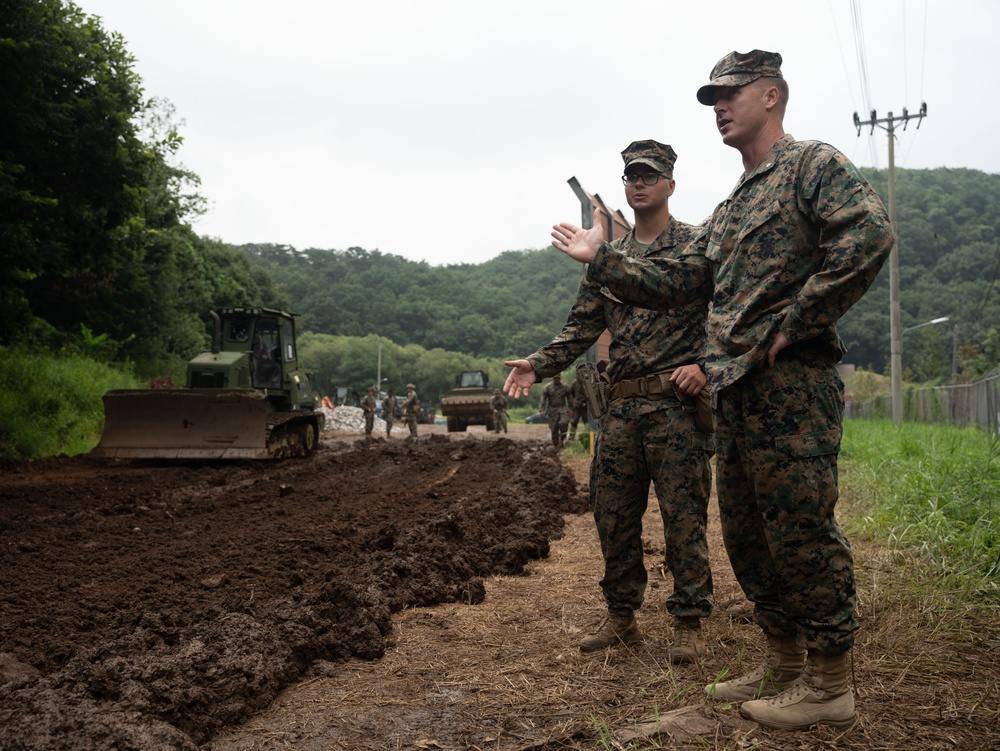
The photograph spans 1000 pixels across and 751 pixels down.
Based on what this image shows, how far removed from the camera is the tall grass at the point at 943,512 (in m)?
4.61

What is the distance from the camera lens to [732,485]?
9.97 feet

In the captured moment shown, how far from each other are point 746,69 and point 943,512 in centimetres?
395

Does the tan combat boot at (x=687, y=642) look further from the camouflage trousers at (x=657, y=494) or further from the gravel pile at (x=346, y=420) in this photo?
the gravel pile at (x=346, y=420)

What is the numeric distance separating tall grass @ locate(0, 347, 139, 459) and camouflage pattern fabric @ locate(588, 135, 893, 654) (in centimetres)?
1350

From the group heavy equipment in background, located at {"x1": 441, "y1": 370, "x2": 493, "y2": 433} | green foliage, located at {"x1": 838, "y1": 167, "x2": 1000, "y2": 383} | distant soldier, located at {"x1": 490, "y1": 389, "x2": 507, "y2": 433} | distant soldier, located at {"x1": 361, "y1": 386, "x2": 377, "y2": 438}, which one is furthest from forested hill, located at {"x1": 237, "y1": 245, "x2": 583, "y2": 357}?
distant soldier, located at {"x1": 361, "y1": 386, "x2": 377, "y2": 438}

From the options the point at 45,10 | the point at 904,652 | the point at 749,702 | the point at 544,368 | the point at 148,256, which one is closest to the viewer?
the point at 749,702

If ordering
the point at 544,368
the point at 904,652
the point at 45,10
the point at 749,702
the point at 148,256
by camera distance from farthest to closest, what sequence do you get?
the point at 148,256 → the point at 45,10 → the point at 544,368 → the point at 904,652 → the point at 749,702

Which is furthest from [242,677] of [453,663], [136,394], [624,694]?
[136,394]

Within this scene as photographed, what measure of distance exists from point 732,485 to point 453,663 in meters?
1.44

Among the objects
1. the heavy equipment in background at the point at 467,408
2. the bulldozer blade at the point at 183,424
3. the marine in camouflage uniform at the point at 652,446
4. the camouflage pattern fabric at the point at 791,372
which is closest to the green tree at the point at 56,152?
the bulldozer blade at the point at 183,424

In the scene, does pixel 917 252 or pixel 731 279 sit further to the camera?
pixel 917 252

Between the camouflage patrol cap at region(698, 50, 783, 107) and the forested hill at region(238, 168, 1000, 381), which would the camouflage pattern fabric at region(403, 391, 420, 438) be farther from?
the camouflage patrol cap at region(698, 50, 783, 107)

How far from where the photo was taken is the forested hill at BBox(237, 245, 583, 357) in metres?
78.1

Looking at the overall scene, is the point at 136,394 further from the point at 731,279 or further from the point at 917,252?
the point at 917,252
